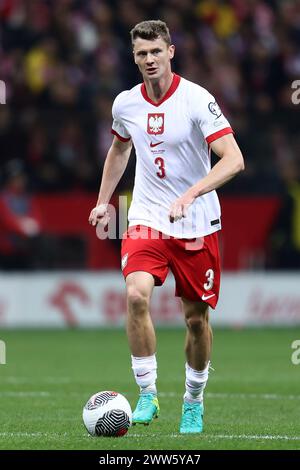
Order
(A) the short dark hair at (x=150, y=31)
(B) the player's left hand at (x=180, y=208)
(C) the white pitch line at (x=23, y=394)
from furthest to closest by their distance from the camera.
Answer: (C) the white pitch line at (x=23, y=394) < (A) the short dark hair at (x=150, y=31) < (B) the player's left hand at (x=180, y=208)

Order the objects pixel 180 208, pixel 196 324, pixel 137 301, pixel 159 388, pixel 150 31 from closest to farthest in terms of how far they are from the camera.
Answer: pixel 180 208
pixel 137 301
pixel 150 31
pixel 196 324
pixel 159 388

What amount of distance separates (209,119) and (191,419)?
1839 mm

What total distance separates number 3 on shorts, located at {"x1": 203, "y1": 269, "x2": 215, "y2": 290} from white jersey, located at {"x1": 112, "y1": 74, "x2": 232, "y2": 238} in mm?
240

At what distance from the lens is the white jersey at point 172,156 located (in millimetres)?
7633

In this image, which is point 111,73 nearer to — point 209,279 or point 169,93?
point 169,93

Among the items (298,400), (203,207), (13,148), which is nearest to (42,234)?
(13,148)

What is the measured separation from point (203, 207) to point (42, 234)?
9.82 meters

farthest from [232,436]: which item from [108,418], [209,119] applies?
[209,119]

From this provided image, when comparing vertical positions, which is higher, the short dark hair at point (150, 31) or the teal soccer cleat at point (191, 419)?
the short dark hair at point (150, 31)

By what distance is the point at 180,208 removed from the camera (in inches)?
272

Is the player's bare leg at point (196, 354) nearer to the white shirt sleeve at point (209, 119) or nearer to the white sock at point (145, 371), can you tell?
the white sock at point (145, 371)

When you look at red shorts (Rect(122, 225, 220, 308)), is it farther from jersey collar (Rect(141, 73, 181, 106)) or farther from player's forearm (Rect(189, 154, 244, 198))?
jersey collar (Rect(141, 73, 181, 106))

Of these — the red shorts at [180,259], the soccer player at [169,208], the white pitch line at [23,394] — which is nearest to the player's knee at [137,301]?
the soccer player at [169,208]

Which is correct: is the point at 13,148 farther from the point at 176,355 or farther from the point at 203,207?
the point at 203,207
